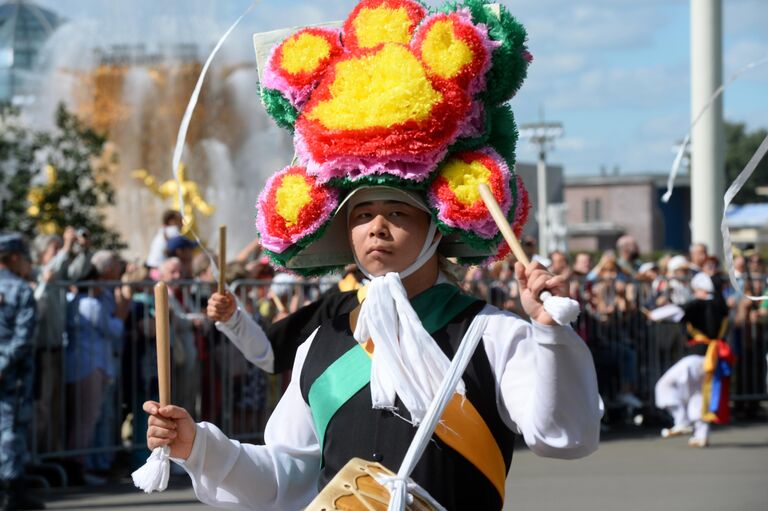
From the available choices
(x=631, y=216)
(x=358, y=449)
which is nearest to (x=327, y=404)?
(x=358, y=449)

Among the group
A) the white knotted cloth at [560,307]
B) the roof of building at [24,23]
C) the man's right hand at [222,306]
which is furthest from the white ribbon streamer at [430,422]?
the roof of building at [24,23]

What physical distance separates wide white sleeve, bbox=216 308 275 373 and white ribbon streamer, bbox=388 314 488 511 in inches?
89.9

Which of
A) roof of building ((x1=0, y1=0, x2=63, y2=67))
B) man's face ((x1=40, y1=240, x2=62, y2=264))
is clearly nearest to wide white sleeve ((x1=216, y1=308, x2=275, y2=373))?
man's face ((x1=40, y1=240, x2=62, y2=264))

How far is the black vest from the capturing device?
3561mm

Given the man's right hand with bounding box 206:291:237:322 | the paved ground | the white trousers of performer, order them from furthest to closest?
the white trousers of performer
the paved ground
the man's right hand with bounding box 206:291:237:322

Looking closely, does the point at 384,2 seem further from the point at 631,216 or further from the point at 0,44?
the point at 631,216

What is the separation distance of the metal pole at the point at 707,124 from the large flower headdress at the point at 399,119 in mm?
13312

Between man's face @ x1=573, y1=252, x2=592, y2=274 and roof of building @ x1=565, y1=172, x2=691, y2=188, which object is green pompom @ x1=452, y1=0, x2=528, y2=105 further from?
roof of building @ x1=565, y1=172, x2=691, y2=188

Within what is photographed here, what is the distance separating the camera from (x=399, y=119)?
3.75m

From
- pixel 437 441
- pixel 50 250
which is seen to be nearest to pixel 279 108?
pixel 437 441

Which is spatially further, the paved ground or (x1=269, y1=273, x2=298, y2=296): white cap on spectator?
(x1=269, y1=273, x2=298, y2=296): white cap on spectator

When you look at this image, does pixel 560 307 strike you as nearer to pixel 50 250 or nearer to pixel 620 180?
pixel 50 250

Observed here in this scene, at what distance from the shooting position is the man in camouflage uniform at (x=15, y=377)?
879 cm

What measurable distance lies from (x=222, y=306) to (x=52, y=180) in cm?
2270
